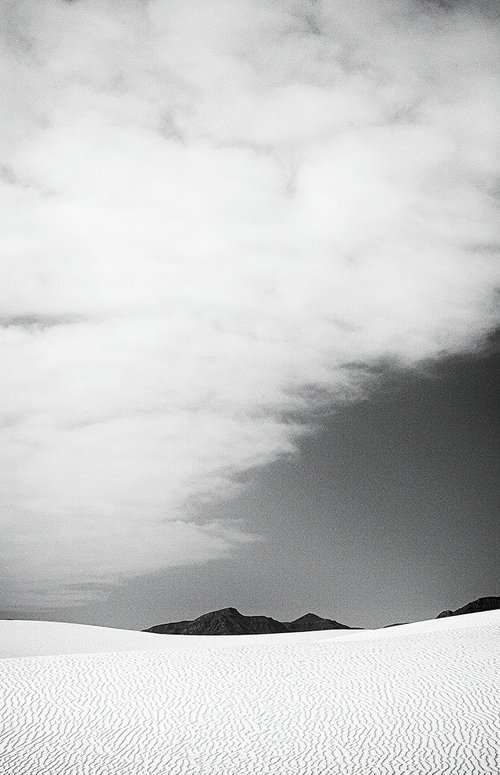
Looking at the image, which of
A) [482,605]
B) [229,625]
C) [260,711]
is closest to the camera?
[260,711]

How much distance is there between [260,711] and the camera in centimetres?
1114

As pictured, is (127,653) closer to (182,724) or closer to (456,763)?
(182,724)

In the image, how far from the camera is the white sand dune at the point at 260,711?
9.09 metres

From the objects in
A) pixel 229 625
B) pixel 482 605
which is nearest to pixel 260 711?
pixel 482 605

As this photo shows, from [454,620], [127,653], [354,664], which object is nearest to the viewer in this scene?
[354,664]

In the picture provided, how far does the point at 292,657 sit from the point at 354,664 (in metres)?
1.41

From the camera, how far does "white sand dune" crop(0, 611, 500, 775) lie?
909 cm

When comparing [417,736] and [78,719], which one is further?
[78,719]

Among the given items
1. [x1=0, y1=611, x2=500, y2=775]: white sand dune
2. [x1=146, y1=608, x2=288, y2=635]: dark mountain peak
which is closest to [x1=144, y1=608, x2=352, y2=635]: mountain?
[x1=146, y1=608, x2=288, y2=635]: dark mountain peak

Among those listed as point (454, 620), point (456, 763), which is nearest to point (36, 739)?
point (456, 763)

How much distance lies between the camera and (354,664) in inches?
555

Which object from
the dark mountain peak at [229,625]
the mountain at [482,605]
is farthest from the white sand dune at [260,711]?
the dark mountain peak at [229,625]

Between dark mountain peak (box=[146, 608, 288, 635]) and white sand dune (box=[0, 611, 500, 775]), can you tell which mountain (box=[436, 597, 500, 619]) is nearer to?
dark mountain peak (box=[146, 608, 288, 635])

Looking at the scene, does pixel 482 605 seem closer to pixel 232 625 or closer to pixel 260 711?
pixel 232 625
